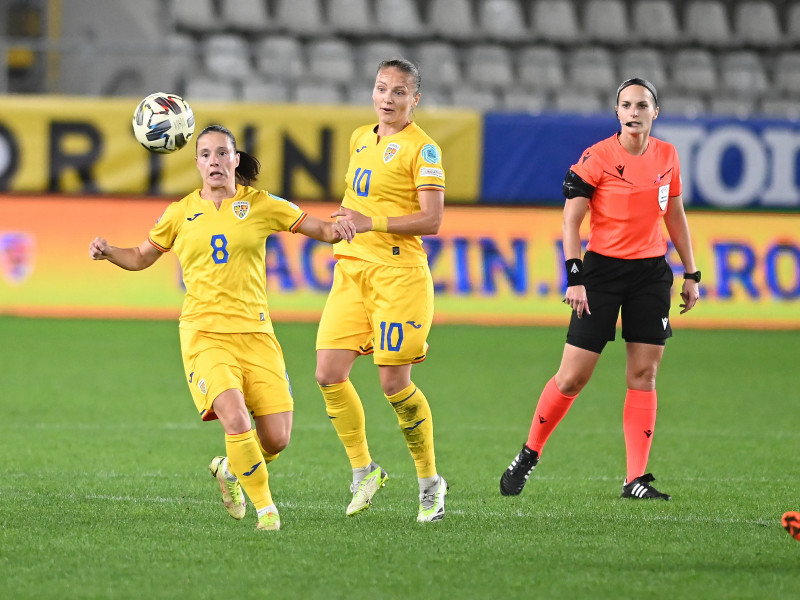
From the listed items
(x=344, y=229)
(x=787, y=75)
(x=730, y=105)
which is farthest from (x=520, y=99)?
(x=344, y=229)

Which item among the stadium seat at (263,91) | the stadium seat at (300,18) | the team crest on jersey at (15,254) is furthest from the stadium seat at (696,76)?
the team crest on jersey at (15,254)

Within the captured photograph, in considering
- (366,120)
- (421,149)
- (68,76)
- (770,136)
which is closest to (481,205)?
(366,120)

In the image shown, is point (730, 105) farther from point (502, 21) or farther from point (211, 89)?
point (211, 89)

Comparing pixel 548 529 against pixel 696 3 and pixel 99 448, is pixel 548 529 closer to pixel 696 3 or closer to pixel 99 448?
pixel 99 448

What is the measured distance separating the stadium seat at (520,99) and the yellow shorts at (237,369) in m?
12.8

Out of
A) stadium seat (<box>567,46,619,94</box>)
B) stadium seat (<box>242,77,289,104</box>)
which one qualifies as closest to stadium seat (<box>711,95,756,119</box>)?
stadium seat (<box>567,46,619,94</box>)

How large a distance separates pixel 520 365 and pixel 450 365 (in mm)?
663

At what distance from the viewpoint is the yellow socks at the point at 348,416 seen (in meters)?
5.94

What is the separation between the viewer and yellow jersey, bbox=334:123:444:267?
5.81 metres

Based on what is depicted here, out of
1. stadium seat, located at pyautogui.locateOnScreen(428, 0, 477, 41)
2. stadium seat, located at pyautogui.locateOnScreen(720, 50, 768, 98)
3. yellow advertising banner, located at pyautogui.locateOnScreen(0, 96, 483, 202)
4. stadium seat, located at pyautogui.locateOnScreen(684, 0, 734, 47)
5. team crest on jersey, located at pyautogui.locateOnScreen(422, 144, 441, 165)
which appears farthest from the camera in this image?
stadium seat, located at pyautogui.locateOnScreen(684, 0, 734, 47)

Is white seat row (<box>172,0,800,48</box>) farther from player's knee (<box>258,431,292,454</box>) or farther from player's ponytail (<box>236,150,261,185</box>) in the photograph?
player's knee (<box>258,431,292,454</box>)

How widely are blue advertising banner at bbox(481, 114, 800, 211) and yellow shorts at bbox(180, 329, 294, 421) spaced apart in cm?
995

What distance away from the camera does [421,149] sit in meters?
5.80

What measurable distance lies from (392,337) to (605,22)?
15176mm
